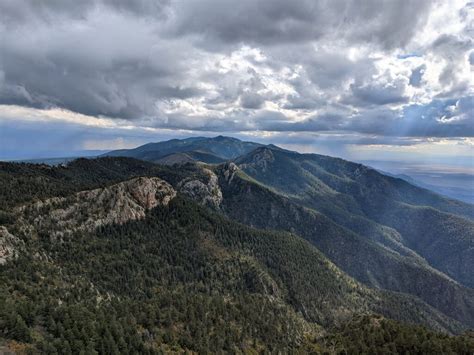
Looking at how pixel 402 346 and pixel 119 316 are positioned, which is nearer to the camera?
pixel 119 316

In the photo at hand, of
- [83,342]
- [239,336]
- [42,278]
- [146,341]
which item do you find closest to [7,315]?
[83,342]

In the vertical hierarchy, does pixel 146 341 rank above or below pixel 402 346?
above

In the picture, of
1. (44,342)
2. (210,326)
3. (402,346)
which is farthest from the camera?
(210,326)

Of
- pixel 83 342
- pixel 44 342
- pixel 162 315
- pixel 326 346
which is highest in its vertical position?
pixel 44 342

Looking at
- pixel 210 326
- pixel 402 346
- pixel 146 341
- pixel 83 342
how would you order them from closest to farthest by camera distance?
pixel 83 342
pixel 146 341
pixel 402 346
pixel 210 326

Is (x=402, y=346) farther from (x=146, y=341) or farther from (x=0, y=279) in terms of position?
(x=0, y=279)

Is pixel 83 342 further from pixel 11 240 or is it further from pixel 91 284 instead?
pixel 11 240
